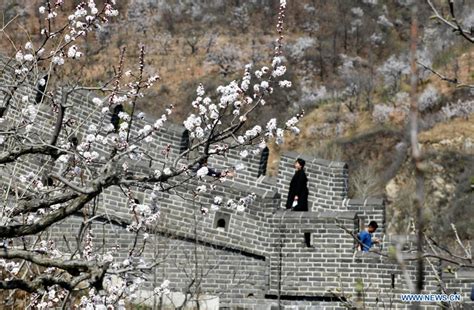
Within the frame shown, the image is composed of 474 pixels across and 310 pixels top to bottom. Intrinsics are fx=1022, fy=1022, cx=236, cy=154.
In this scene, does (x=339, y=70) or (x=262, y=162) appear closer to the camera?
A: (x=262, y=162)

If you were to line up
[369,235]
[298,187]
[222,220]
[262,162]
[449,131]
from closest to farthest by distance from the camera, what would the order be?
[369,235] → [222,220] → [298,187] → [262,162] → [449,131]

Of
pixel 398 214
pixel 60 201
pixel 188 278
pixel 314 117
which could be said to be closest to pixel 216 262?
pixel 188 278

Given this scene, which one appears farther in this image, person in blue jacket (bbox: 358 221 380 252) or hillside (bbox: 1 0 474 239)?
hillside (bbox: 1 0 474 239)

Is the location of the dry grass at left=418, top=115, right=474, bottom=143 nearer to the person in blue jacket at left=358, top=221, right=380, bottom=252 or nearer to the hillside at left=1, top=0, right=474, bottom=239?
the hillside at left=1, top=0, right=474, bottom=239

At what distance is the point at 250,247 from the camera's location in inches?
663

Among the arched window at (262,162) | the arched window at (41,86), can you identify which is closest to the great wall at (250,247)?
the arched window at (41,86)

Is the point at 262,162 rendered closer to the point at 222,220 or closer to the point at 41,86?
the point at 222,220

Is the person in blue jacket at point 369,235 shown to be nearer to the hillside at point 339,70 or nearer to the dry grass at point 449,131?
the hillside at point 339,70

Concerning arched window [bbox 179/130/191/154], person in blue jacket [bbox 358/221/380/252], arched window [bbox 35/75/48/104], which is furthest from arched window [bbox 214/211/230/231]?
arched window [bbox 35/75/48/104]

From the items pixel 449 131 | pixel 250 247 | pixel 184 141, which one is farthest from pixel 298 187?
pixel 449 131

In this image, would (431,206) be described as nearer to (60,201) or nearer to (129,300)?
(129,300)

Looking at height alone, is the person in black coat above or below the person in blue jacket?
above

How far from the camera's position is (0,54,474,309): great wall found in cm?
1606

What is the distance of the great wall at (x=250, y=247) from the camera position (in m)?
16.1
